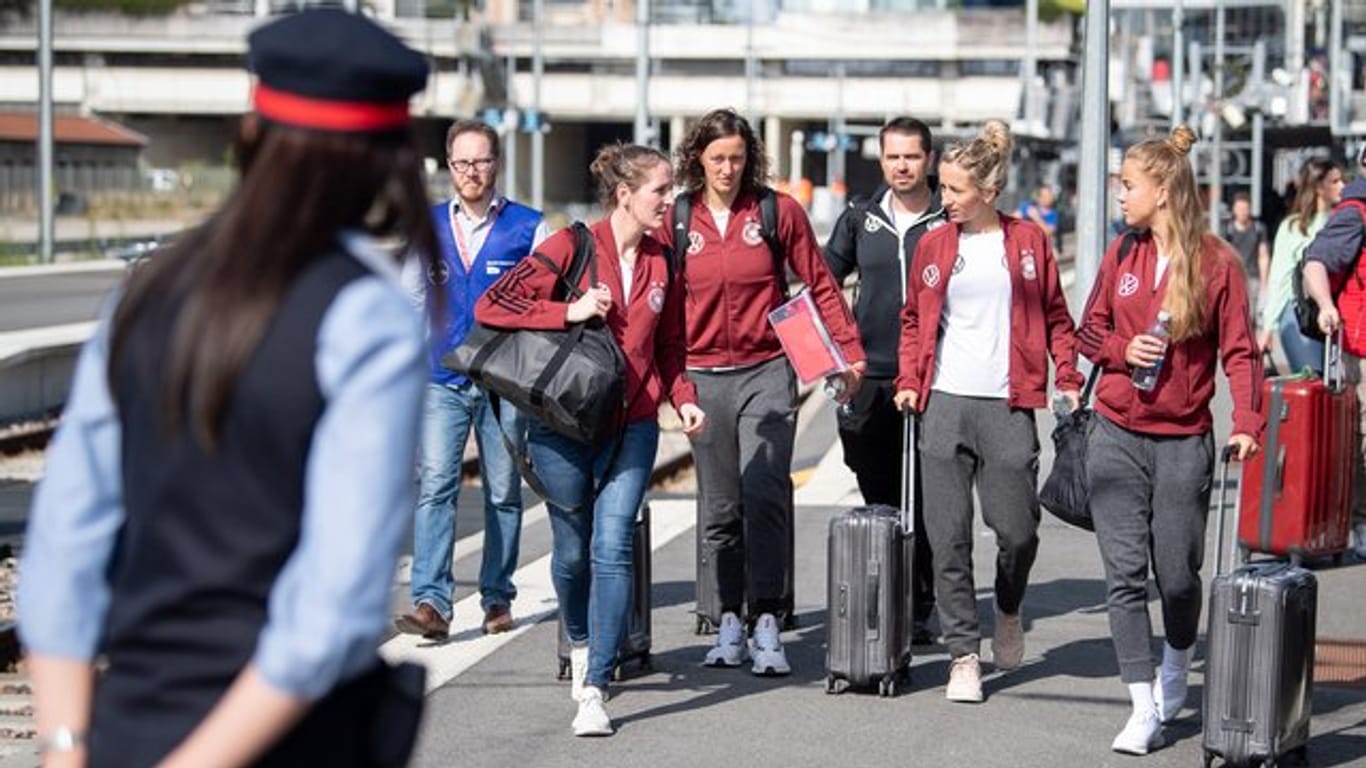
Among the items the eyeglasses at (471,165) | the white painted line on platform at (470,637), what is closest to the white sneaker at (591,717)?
the white painted line on platform at (470,637)

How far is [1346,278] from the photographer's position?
11273 millimetres

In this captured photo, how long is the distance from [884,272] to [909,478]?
91 cm

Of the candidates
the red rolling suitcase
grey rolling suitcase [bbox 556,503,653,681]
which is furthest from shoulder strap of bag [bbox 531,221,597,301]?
the red rolling suitcase

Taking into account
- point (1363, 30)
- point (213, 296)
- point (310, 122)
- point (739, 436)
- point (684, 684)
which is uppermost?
point (1363, 30)

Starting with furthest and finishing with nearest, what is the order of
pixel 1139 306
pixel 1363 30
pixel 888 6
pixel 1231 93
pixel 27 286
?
pixel 888 6, pixel 1363 30, pixel 1231 93, pixel 27 286, pixel 1139 306

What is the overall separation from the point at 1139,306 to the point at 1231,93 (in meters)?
40.3

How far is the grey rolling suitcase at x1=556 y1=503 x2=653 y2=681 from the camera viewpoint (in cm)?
881

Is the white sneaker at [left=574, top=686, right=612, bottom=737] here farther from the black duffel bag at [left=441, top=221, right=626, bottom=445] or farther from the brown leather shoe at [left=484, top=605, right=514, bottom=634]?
the brown leather shoe at [left=484, top=605, right=514, bottom=634]

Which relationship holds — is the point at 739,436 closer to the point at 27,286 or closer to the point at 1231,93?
the point at 27,286

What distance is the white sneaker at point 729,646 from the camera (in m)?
9.09

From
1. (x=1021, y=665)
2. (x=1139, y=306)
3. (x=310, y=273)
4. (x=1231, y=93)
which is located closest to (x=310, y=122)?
(x=310, y=273)

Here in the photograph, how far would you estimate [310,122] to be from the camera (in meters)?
2.94

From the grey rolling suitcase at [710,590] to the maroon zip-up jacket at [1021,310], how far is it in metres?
1.08

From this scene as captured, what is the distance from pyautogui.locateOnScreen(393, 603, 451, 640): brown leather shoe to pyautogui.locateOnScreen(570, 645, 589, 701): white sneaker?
47.5 inches
